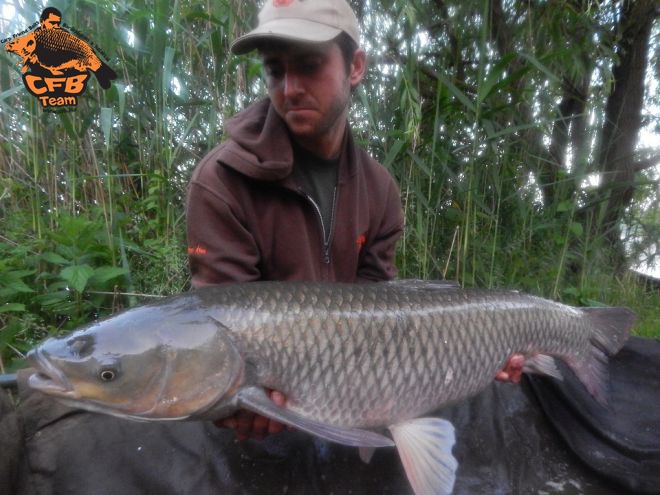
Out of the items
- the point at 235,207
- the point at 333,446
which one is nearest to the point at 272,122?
the point at 235,207

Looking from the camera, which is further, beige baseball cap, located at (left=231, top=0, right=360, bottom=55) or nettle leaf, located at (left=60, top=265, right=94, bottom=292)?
nettle leaf, located at (left=60, top=265, right=94, bottom=292)

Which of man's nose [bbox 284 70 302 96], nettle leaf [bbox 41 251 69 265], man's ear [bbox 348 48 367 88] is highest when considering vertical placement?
man's ear [bbox 348 48 367 88]

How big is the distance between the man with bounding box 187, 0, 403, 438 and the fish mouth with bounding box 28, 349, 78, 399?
0.54 meters

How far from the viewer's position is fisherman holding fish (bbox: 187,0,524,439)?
54.5 inches

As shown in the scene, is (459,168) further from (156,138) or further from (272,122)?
(156,138)

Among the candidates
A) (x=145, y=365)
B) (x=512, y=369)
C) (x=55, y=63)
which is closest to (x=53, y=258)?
(x=55, y=63)

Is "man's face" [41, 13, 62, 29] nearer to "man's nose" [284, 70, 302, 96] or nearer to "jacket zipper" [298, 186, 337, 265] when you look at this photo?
"man's nose" [284, 70, 302, 96]

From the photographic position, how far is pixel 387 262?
1803 mm

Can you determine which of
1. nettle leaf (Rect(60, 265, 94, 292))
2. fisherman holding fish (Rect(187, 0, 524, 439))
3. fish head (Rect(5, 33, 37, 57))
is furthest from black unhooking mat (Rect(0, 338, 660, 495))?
fish head (Rect(5, 33, 37, 57))

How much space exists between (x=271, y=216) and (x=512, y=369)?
753 millimetres

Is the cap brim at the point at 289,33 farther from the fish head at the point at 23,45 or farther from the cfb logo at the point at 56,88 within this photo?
the fish head at the point at 23,45

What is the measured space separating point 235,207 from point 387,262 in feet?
1.99

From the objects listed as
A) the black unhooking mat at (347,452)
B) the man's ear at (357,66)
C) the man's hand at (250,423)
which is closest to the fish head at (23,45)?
the man's ear at (357,66)

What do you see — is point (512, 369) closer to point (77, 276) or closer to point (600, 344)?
point (600, 344)
